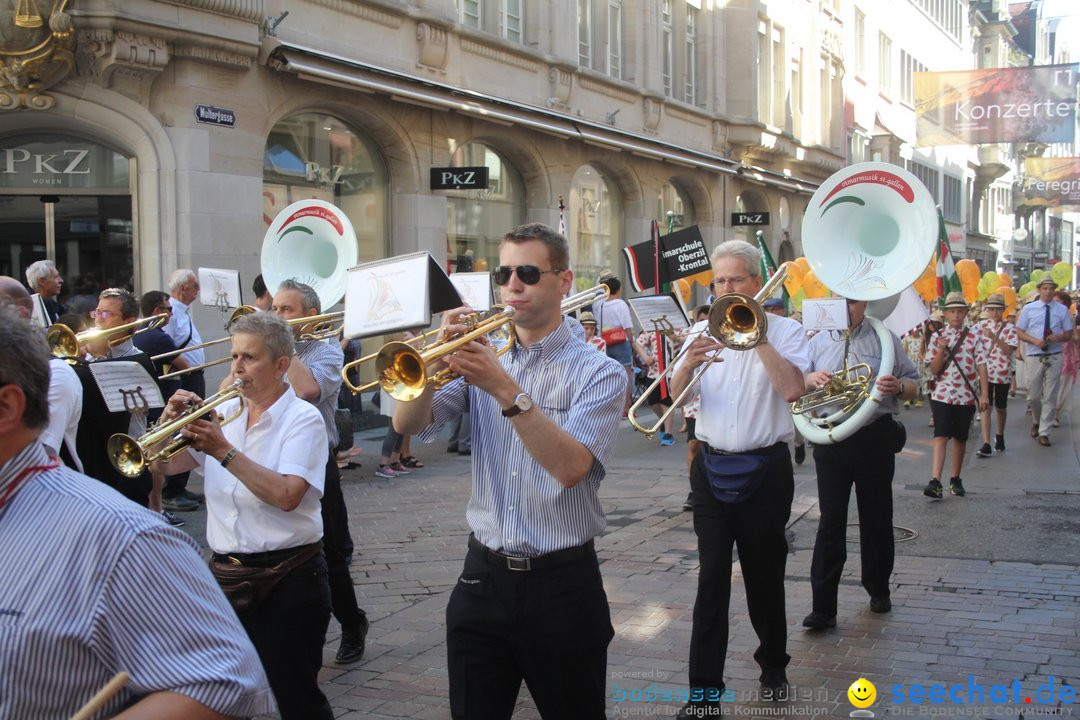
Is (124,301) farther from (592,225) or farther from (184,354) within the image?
(592,225)

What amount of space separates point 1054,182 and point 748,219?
9305mm

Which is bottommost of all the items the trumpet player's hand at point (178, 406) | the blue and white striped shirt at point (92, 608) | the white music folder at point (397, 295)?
the blue and white striped shirt at point (92, 608)

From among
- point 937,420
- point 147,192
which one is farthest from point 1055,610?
point 147,192

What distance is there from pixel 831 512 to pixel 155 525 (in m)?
4.71

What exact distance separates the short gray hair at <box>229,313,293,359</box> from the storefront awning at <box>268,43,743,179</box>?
10.5m

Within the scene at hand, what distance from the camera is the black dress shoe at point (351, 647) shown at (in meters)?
5.32

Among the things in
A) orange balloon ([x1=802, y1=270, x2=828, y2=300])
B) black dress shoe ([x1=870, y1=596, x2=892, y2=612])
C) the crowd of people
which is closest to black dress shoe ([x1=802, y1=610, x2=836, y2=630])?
the crowd of people

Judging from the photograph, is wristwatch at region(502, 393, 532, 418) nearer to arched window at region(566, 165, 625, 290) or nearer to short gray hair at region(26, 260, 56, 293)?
short gray hair at region(26, 260, 56, 293)

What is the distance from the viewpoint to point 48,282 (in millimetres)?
8828

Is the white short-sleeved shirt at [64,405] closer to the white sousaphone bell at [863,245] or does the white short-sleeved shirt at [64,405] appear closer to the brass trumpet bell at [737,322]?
the brass trumpet bell at [737,322]

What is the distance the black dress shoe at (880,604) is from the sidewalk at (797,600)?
6 cm

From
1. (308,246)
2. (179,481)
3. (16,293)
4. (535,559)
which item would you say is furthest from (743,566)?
(179,481)

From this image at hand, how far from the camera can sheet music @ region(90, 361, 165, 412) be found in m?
4.76

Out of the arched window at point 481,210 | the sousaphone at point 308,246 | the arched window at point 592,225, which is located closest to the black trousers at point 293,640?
the sousaphone at point 308,246
